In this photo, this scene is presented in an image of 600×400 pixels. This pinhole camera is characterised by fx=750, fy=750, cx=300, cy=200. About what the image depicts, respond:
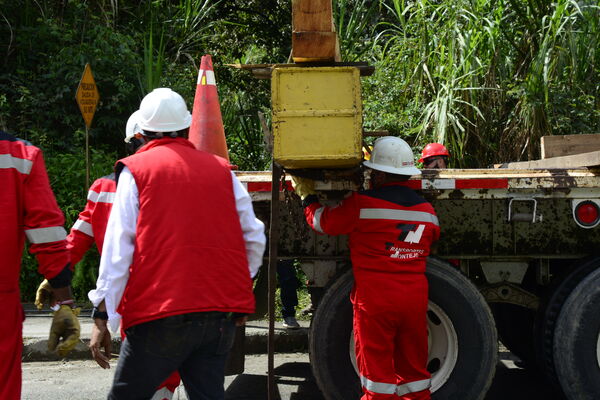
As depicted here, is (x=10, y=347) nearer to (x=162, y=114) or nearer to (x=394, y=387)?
(x=162, y=114)

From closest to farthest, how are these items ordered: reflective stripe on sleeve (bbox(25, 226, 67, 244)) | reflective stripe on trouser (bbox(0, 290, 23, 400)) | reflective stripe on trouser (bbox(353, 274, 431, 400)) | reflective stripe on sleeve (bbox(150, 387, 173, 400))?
reflective stripe on trouser (bbox(0, 290, 23, 400)), reflective stripe on sleeve (bbox(25, 226, 67, 244)), reflective stripe on sleeve (bbox(150, 387, 173, 400)), reflective stripe on trouser (bbox(353, 274, 431, 400))

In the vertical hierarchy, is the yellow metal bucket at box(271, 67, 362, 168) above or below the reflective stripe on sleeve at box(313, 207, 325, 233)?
above

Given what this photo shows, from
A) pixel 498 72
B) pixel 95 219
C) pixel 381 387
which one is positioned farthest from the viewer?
pixel 498 72

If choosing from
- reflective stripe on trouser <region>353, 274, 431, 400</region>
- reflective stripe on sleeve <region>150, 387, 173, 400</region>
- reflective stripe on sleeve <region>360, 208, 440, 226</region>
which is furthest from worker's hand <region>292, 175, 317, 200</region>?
reflective stripe on sleeve <region>150, 387, 173, 400</region>

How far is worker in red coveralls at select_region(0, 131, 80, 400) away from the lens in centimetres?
306

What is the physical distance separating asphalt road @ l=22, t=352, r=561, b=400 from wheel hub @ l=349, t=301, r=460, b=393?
99 centimetres

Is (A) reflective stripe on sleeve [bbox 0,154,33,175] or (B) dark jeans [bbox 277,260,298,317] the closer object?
(A) reflective stripe on sleeve [bbox 0,154,33,175]

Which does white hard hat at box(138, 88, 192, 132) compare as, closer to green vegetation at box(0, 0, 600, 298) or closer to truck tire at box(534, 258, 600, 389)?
truck tire at box(534, 258, 600, 389)

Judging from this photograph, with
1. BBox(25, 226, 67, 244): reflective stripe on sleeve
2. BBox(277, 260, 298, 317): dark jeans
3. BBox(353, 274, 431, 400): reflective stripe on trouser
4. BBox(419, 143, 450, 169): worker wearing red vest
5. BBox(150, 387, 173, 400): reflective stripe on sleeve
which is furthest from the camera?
BBox(277, 260, 298, 317): dark jeans

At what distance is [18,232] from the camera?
3.18 m

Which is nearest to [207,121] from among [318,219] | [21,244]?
[318,219]

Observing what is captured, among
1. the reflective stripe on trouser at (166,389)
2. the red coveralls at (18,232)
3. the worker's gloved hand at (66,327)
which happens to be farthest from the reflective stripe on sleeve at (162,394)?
the red coveralls at (18,232)

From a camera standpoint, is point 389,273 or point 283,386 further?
point 283,386

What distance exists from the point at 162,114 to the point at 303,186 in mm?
1237
